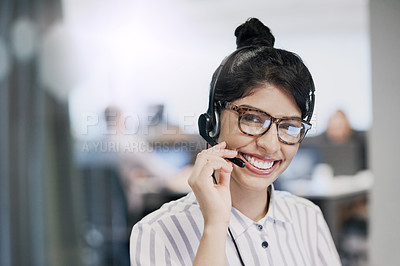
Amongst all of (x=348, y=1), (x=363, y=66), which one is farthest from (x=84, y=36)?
(x=348, y=1)

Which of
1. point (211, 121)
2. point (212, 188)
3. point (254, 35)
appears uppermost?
point (254, 35)

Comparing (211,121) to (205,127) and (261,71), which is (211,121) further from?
(261,71)

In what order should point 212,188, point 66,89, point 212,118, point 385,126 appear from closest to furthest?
point 212,188 < point 212,118 < point 385,126 < point 66,89

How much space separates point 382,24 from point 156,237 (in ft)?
2.26

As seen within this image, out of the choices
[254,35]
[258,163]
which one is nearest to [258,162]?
[258,163]

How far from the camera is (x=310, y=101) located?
2.53ft

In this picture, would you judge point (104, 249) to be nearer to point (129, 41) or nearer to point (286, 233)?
point (129, 41)

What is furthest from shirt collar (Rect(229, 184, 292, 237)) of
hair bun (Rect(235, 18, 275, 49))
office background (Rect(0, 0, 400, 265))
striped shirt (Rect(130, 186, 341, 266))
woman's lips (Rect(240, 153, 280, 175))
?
office background (Rect(0, 0, 400, 265))

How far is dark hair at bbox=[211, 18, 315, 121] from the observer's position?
74cm

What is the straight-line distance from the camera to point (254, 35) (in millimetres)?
782

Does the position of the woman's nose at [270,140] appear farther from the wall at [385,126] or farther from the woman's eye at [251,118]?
the wall at [385,126]

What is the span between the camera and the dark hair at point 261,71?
29.3 inches

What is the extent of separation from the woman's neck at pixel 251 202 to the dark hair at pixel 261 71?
17 cm

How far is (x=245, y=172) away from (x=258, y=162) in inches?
1.1
